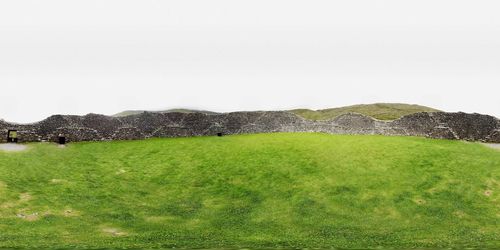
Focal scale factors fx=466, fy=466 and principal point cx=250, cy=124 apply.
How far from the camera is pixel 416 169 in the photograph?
37.9 m

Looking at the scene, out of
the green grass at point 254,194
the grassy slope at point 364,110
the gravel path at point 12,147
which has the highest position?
the grassy slope at point 364,110

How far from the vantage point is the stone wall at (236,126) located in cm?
4588

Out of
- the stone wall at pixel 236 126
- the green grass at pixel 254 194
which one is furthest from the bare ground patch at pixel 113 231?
the stone wall at pixel 236 126

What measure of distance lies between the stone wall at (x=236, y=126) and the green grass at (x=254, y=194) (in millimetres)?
2045

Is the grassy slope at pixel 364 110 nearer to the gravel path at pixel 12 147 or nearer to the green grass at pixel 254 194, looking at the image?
the green grass at pixel 254 194

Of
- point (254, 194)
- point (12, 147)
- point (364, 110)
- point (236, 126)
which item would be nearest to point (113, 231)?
point (254, 194)

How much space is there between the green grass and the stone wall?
80.5 inches

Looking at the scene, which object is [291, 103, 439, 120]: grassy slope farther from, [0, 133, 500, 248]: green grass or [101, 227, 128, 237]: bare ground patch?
[101, 227, 128, 237]: bare ground patch

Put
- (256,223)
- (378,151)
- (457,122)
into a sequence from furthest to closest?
1. (457,122)
2. (378,151)
3. (256,223)

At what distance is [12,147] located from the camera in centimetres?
4212

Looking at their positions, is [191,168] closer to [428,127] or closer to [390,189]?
[390,189]

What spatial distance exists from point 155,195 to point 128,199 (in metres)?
2.11

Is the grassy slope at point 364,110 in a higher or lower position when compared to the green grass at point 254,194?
higher

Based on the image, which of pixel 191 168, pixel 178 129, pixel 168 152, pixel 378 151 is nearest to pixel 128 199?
pixel 191 168
